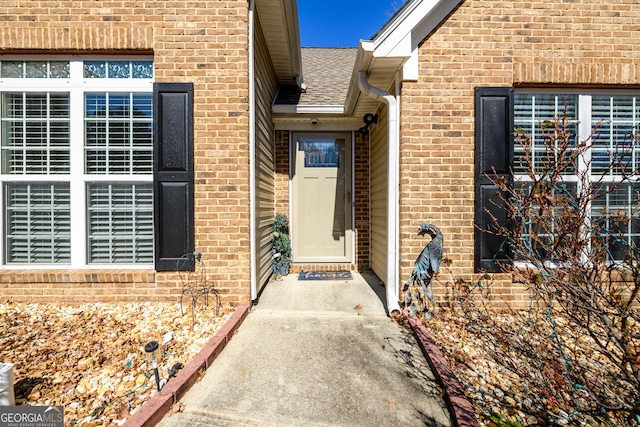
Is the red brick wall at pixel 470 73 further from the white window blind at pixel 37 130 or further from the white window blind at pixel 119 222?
the white window blind at pixel 37 130

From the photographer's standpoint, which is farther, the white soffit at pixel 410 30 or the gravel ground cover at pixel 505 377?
the white soffit at pixel 410 30

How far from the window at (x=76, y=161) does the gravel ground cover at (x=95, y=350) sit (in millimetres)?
624

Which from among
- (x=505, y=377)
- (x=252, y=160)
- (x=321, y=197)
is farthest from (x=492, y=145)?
(x=321, y=197)

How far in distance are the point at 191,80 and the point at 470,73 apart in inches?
127

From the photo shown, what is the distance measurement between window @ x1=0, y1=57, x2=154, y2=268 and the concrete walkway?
6.08ft

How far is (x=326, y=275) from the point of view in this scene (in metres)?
5.07

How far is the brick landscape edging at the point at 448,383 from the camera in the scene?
2.00 meters

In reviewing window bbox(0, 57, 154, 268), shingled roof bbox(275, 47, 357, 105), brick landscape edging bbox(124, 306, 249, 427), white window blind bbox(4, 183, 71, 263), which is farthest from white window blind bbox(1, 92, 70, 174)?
shingled roof bbox(275, 47, 357, 105)

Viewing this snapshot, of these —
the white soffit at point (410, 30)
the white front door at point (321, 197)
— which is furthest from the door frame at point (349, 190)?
the white soffit at point (410, 30)

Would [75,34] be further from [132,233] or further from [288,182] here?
[288,182]

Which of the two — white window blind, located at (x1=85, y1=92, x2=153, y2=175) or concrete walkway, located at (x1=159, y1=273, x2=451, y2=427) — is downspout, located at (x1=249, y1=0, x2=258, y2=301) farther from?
white window blind, located at (x1=85, y1=92, x2=153, y2=175)

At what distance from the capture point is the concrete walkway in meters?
2.09

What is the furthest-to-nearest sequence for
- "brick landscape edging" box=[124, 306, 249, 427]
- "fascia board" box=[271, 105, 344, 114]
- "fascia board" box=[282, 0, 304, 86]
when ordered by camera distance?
"fascia board" box=[271, 105, 344, 114]
"fascia board" box=[282, 0, 304, 86]
"brick landscape edging" box=[124, 306, 249, 427]

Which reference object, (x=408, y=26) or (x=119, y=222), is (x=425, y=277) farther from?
(x=119, y=222)
